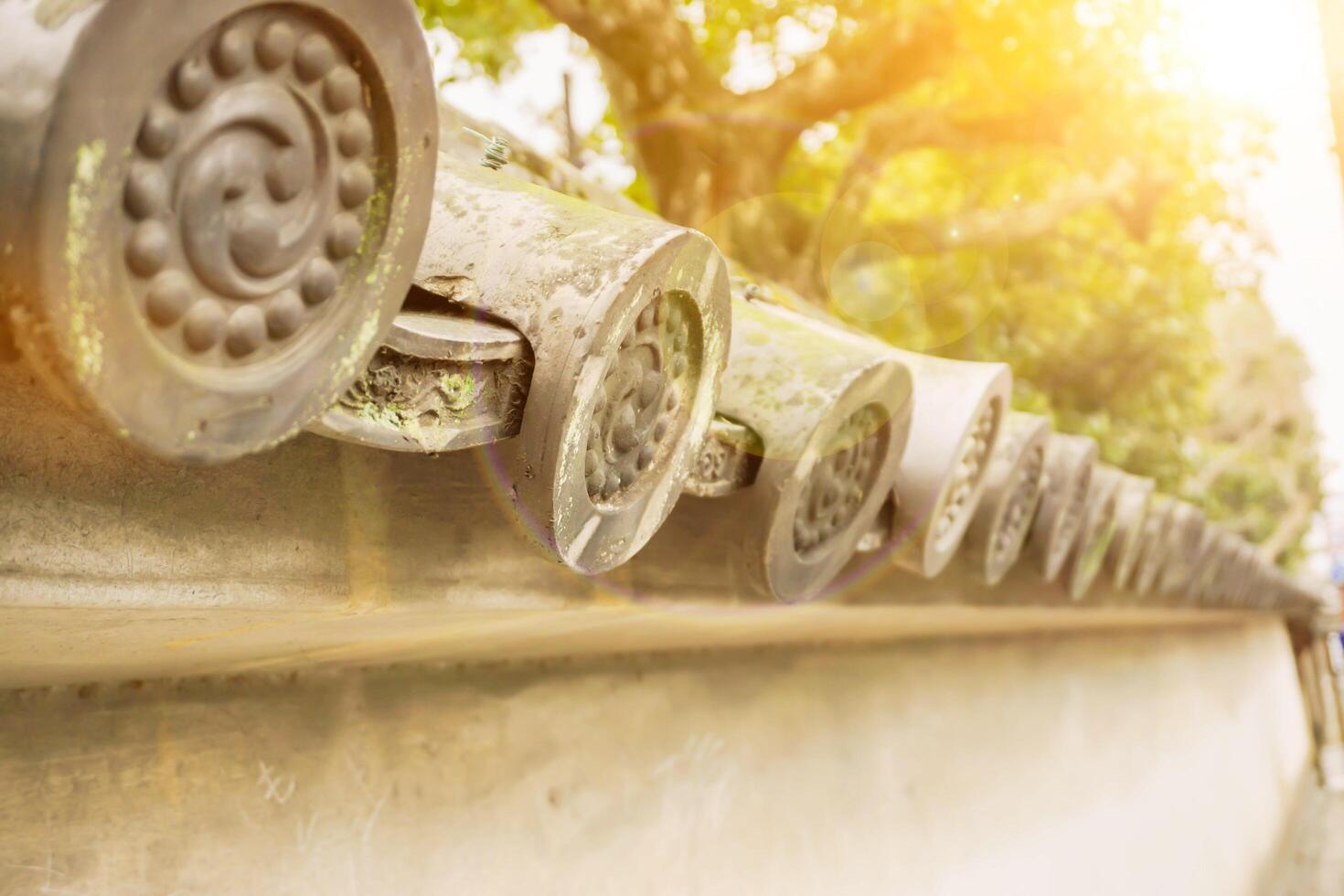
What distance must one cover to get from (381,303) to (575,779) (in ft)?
6.11

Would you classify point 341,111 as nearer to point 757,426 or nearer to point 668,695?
point 757,426

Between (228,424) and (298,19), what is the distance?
31cm

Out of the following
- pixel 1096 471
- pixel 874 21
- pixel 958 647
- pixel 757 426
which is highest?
pixel 874 21

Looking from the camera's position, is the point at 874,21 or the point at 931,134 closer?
the point at 874,21

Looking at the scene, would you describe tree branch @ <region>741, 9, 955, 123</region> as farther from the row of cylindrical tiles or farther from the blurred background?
the row of cylindrical tiles

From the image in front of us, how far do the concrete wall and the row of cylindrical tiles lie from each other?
643 millimetres

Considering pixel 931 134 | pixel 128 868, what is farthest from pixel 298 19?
pixel 931 134

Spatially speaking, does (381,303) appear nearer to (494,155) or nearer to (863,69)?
(494,155)

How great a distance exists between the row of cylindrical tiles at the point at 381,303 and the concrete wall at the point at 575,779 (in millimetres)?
643

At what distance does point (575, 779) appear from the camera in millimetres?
2695

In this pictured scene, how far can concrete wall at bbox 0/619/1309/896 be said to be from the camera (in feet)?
6.00

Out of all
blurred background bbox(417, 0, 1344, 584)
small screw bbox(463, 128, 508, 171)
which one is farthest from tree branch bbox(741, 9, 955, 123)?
small screw bbox(463, 128, 508, 171)

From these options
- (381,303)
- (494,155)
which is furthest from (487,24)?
(381,303)

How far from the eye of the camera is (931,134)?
326 inches
